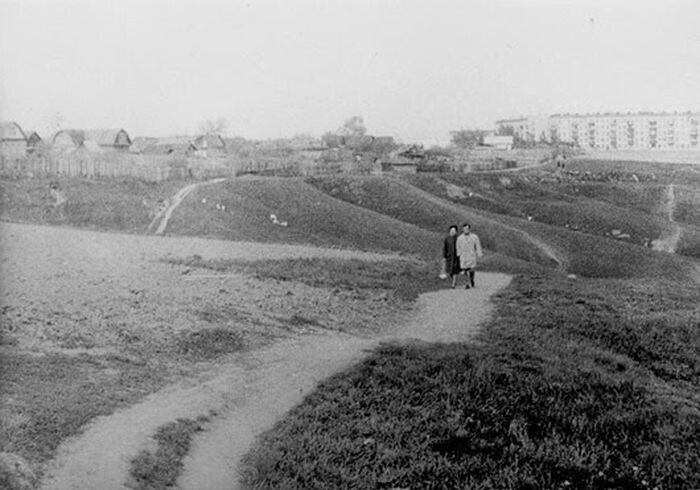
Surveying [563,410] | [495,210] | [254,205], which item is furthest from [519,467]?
[495,210]

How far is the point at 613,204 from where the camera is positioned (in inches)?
2707

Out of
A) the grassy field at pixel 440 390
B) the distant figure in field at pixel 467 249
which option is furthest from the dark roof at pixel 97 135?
the distant figure in field at pixel 467 249

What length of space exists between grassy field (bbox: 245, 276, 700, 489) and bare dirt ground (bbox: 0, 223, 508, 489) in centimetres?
66

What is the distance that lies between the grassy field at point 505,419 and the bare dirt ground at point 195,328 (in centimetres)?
66

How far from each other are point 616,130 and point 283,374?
188636mm

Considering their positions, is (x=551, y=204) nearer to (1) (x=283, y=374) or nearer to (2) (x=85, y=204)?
(2) (x=85, y=204)

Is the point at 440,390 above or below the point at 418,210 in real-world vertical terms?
below

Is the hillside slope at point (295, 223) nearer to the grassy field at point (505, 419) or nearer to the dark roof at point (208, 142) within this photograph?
the grassy field at point (505, 419)

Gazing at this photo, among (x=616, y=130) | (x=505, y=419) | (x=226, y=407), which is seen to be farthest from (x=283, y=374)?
(x=616, y=130)

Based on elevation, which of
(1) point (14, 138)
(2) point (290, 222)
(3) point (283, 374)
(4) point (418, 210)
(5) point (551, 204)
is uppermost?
(1) point (14, 138)

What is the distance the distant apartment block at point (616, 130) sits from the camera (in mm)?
172750

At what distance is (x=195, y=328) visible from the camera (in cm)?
1525

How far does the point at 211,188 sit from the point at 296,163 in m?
24.2

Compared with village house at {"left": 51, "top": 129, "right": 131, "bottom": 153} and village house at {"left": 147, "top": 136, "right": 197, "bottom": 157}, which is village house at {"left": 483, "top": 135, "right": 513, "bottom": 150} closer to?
village house at {"left": 147, "top": 136, "right": 197, "bottom": 157}
